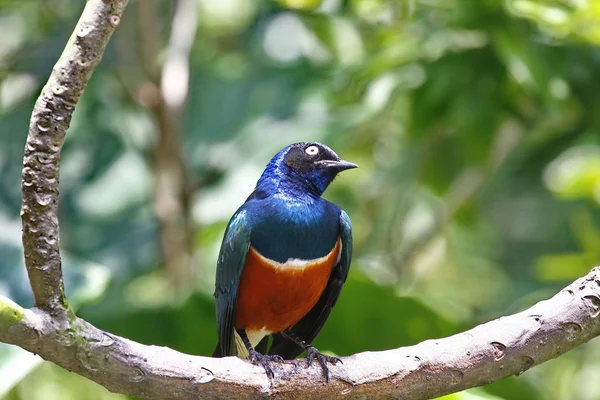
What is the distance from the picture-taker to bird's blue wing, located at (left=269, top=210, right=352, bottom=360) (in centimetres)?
Result: 393

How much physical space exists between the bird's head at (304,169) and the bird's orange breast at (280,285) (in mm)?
321

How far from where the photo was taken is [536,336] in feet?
9.45

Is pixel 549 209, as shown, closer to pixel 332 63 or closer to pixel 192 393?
pixel 332 63

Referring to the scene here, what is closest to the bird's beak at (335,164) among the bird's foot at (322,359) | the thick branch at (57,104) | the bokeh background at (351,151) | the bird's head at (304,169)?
the bird's head at (304,169)

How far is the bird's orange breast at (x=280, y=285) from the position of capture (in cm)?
378

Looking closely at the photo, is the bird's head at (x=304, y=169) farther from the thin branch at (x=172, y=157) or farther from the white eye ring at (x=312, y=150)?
the thin branch at (x=172, y=157)

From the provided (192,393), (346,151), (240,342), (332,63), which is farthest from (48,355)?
(346,151)

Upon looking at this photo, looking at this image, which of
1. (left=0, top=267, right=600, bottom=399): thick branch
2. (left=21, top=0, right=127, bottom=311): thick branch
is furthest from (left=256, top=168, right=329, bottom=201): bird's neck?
(left=21, top=0, right=127, bottom=311): thick branch

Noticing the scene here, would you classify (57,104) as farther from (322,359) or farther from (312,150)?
(312,150)

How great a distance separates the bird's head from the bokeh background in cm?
65

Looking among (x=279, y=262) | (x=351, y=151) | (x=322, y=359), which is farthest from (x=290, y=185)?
(x=351, y=151)

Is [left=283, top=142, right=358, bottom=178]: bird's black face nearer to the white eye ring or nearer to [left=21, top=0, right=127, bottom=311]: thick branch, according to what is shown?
the white eye ring

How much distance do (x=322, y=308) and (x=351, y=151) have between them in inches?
115

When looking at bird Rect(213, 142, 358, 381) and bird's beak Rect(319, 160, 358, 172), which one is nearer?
bird Rect(213, 142, 358, 381)
